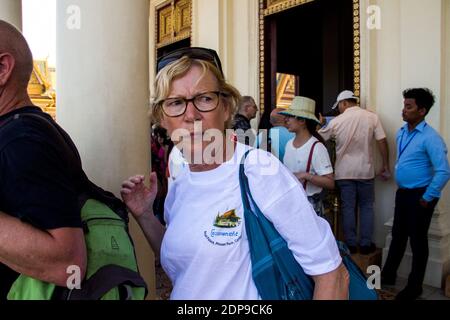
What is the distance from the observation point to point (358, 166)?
12.7ft

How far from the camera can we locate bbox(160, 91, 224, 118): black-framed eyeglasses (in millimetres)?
1145

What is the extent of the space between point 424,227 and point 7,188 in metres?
3.29

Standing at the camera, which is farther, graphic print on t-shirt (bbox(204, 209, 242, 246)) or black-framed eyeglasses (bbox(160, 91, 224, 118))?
black-framed eyeglasses (bbox(160, 91, 224, 118))

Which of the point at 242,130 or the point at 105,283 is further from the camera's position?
the point at 242,130

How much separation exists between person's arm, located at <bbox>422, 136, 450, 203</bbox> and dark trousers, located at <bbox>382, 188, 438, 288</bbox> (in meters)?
0.11

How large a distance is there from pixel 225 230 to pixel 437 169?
8.52 feet

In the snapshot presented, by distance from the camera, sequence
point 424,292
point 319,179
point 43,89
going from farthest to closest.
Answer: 1. point 43,89
2. point 424,292
3. point 319,179

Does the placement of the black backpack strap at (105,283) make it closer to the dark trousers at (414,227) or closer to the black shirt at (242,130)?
the black shirt at (242,130)

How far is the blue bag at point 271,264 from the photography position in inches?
38.7

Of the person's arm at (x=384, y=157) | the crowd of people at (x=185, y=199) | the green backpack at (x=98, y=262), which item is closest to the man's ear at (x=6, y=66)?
the crowd of people at (x=185, y=199)

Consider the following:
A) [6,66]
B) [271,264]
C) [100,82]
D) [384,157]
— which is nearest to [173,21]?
[384,157]

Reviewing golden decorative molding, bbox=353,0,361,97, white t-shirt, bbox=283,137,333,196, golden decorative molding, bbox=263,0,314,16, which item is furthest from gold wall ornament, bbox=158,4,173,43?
white t-shirt, bbox=283,137,333,196

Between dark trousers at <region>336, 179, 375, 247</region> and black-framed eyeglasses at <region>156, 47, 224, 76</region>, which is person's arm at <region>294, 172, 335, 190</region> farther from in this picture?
black-framed eyeglasses at <region>156, 47, 224, 76</region>

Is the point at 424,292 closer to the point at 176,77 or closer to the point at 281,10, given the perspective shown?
the point at 176,77
